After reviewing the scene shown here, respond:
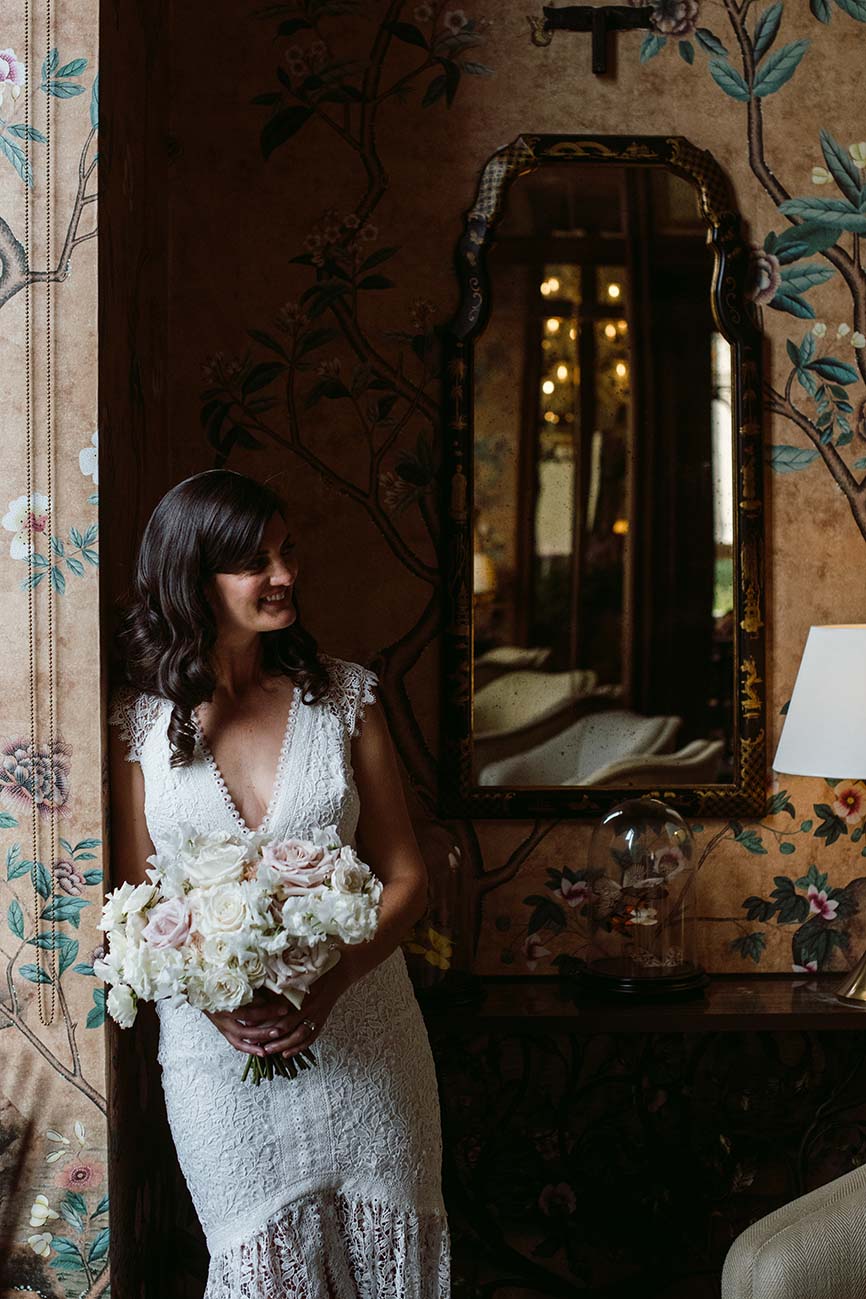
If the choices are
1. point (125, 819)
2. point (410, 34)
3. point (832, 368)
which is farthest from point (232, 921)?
point (410, 34)

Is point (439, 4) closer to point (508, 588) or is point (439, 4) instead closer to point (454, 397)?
point (454, 397)

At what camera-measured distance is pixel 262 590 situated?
5.85ft

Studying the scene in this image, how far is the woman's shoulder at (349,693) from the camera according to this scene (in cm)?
191

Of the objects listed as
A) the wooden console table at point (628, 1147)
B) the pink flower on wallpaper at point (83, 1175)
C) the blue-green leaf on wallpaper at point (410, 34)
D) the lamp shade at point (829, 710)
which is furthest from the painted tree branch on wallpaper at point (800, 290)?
the pink flower on wallpaper at point (83, 1175)

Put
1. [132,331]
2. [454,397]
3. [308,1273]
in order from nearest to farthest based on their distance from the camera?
[308,1273], [132,331], [454,397]

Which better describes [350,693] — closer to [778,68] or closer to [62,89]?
[62,89]

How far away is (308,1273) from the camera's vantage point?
1.77 metres

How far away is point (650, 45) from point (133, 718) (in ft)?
5.70

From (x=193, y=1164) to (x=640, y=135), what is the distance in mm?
2063

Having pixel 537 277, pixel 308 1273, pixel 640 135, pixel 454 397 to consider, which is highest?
pixel 640 135

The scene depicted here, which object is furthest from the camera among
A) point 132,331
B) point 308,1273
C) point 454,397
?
point 454,397

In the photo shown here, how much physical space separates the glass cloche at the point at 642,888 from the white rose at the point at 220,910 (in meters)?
1.10

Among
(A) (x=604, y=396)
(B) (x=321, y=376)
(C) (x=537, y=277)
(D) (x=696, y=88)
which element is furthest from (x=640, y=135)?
(B) (x=321, y=376)

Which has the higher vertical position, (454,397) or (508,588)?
(454,397)
